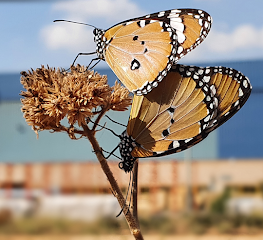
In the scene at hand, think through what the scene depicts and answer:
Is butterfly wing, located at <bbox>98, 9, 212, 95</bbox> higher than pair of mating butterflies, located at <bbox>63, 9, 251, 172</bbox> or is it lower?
higher

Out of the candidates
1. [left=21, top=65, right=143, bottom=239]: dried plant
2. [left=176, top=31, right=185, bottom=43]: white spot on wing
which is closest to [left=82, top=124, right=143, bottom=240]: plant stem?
[left=21, top=65, right=143, bottom=239]: dried plant

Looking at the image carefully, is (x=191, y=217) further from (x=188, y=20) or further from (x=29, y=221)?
(x=188, y=20)

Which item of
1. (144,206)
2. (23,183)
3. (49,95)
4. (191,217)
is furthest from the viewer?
(23,183)

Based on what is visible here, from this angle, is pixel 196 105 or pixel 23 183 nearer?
pixel 196 105

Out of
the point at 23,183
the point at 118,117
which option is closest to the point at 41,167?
the point at 23,183

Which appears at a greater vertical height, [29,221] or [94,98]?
[94,98]

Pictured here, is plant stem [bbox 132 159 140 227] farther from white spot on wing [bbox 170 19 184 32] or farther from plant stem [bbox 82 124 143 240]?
white spot on wing [bbox 170 19 184 32]

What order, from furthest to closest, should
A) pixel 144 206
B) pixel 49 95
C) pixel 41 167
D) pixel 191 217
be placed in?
pixel 41 167 → pixel 191 217 → pixel 144 206 → pixel 49 95

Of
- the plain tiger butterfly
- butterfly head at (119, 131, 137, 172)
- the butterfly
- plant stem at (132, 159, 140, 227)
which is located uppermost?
the plain tiger butterfly
